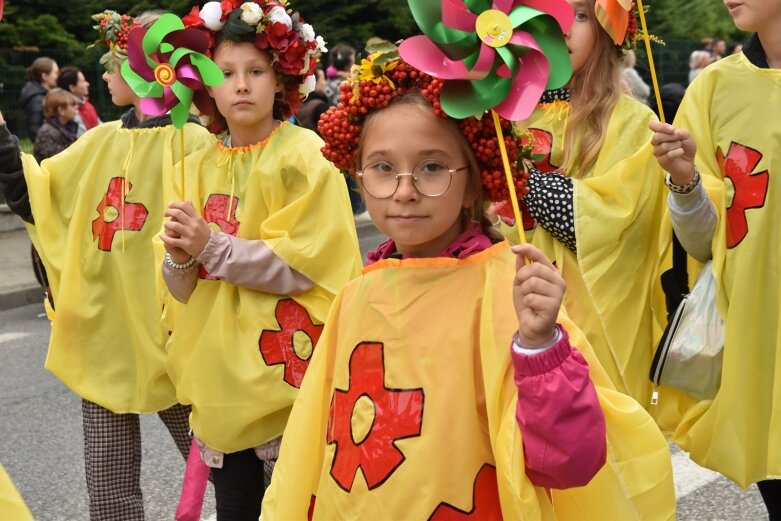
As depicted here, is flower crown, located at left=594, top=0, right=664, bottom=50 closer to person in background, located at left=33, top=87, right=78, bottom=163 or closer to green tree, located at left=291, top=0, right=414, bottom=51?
person in background, located at left=33, top=87, right=78, bottom=163

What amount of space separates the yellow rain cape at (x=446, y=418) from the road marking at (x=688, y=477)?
2.90 m

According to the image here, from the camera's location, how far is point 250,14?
13.2 ft

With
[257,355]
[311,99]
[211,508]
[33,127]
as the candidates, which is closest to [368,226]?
[311,99]

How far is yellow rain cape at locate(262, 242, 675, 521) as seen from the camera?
2.56 m

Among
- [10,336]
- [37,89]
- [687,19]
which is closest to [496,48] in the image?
[10,336]

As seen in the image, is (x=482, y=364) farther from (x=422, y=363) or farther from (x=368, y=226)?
(x=368, y=226)

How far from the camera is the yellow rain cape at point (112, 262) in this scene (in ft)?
14.9

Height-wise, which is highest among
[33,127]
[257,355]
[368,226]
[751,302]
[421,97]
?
[421,97]

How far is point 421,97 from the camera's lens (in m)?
2.72

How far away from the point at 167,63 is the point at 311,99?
31.7ft

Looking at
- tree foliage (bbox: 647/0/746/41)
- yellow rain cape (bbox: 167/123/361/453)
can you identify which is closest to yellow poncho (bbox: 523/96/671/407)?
yellow rain cape (bbox: 167/123/361/453)

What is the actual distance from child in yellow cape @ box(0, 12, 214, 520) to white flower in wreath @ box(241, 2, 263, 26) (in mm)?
567

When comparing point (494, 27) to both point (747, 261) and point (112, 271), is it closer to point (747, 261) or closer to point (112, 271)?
point (747, 261)

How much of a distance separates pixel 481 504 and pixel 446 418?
0.61ft
